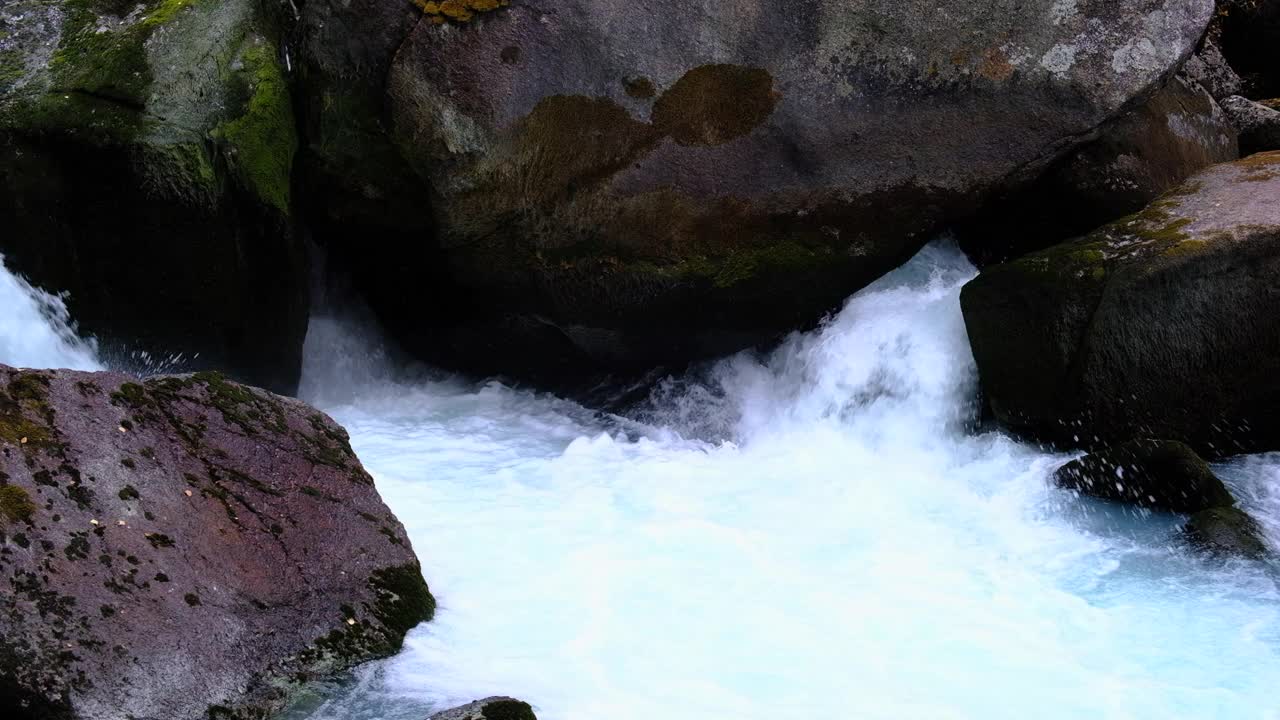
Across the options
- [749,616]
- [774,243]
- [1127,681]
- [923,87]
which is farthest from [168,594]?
[923,87]

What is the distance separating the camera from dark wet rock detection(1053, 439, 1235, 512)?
5699 mm

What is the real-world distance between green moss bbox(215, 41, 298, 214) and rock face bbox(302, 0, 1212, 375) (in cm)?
18

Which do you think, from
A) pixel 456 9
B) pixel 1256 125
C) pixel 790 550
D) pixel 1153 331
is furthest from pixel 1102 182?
pixel 456 9

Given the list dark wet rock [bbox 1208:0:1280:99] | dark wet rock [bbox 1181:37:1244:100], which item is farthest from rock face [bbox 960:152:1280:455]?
dark wet rock [bbox 1208:0:1280:99]

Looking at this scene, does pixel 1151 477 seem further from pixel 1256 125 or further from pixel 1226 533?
pixel 1256 125

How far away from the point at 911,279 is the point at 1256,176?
208cm

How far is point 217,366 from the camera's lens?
700 centimetres

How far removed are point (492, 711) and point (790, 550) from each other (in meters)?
2.37

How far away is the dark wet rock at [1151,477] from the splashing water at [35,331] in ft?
17.5

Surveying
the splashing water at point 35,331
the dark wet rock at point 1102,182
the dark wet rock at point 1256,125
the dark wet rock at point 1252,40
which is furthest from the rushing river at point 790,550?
the dark wet rock at point 1252,40

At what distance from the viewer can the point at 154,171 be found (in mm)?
6492

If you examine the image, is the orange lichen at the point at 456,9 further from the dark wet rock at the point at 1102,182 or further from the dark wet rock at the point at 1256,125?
the dark wet rock at the point at 1256,125

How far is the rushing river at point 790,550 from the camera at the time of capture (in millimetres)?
4062

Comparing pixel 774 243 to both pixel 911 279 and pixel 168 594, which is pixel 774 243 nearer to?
pixel 911 279
